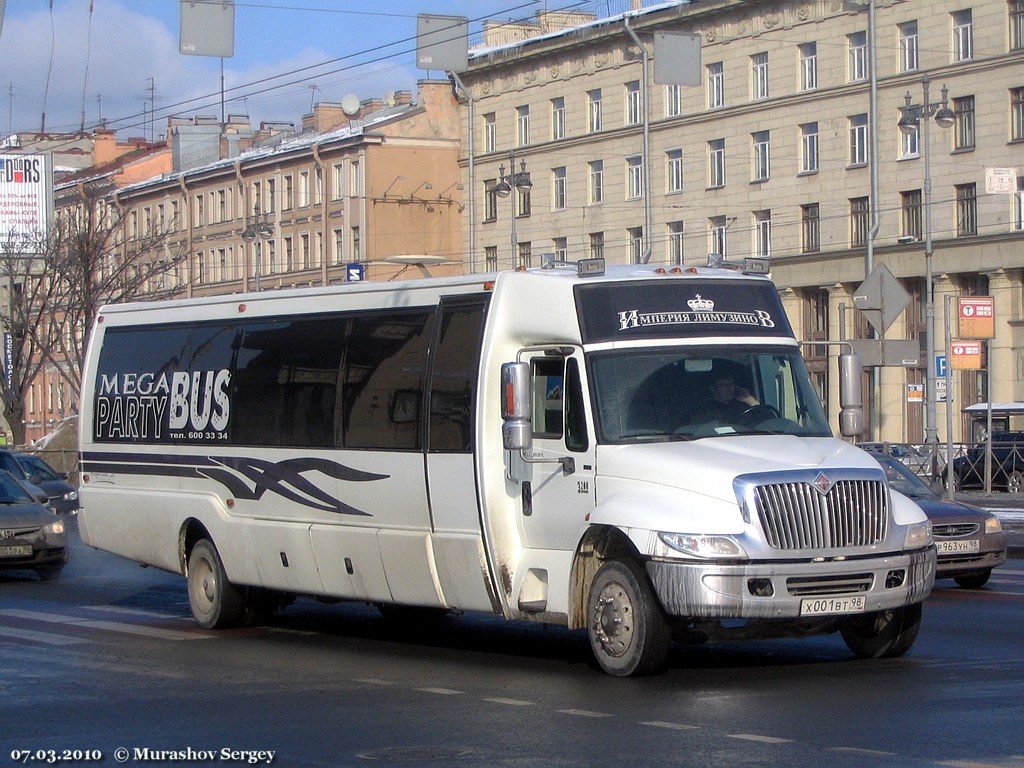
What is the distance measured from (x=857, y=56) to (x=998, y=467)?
21.4m

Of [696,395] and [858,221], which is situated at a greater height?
[858,221]

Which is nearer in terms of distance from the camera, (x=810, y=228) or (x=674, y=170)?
(x=810, y=228)

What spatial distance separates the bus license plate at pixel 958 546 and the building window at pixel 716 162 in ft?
160

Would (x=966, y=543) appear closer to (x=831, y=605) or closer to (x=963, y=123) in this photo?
(x=831, y=605)

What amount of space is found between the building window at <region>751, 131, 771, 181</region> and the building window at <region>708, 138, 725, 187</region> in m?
1.49

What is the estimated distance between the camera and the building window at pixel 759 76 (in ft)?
212

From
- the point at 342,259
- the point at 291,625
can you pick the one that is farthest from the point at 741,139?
the point at 291,625

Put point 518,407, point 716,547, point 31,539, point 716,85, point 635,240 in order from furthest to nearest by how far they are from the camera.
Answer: point 635,240 → point 716,85 → point 31,539 → point 518,407 → point 716,547

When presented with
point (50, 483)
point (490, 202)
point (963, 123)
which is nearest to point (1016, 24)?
point (963, 123)

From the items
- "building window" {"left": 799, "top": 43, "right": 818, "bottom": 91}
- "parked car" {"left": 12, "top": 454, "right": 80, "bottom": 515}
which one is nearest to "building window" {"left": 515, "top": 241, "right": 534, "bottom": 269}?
"building window" {"left": 799, "top": 43, "right": 818, "bottom": 91}

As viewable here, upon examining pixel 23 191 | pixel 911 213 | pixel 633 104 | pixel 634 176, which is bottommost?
pixel 911 213

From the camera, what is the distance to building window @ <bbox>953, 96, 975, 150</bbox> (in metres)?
58.2

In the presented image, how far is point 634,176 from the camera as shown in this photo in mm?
70500

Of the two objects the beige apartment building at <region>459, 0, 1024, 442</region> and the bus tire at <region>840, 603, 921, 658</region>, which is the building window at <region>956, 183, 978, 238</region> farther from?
the bus tire at <region>840, 603, 921, 658</region>
